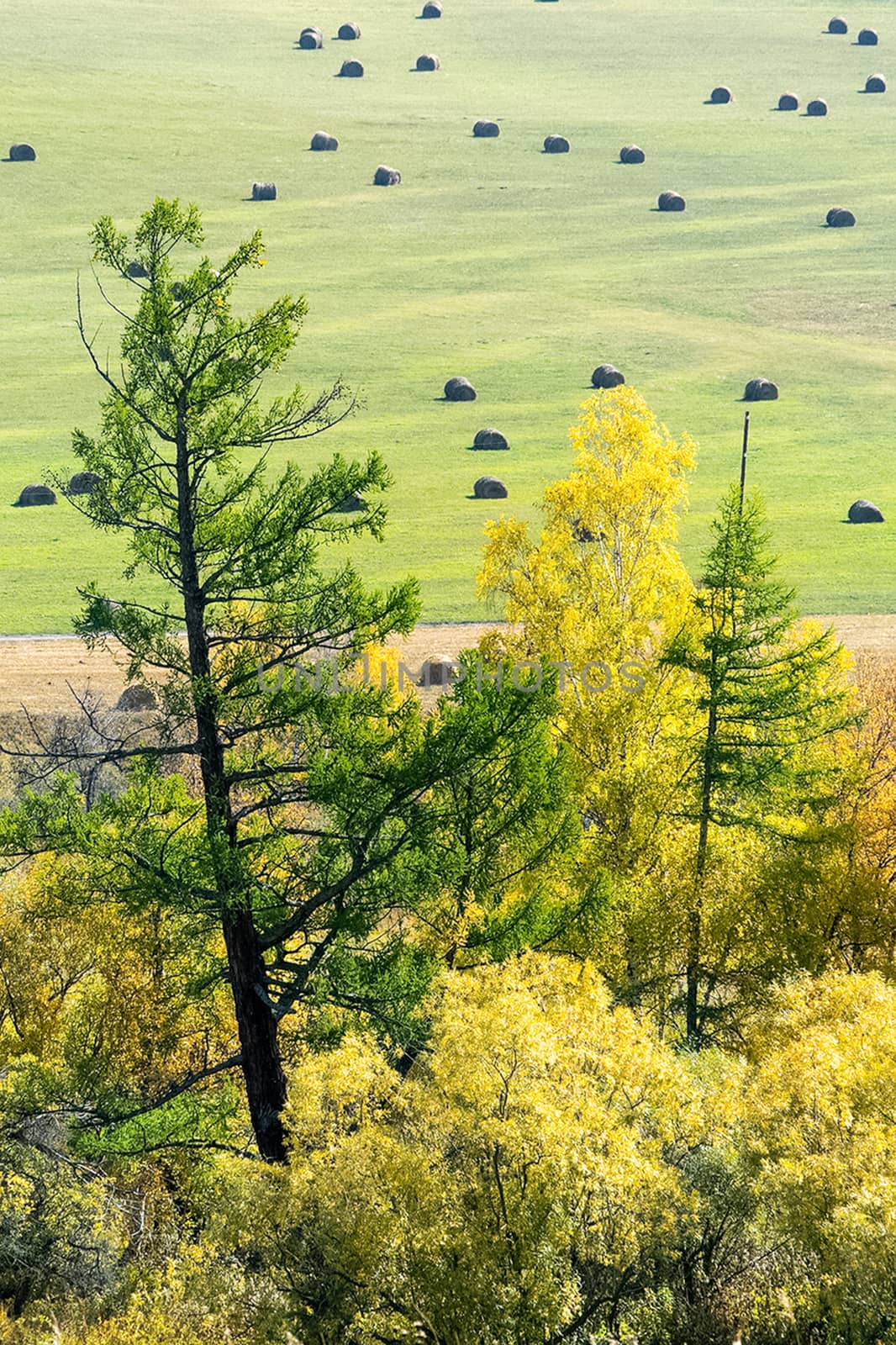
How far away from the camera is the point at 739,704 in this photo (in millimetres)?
27500

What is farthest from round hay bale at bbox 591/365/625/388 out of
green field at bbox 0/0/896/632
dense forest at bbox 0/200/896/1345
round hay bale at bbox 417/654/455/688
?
dense forest at bbox 0/200/896/1345

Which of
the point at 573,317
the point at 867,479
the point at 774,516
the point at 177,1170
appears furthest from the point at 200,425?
the point at 573,317

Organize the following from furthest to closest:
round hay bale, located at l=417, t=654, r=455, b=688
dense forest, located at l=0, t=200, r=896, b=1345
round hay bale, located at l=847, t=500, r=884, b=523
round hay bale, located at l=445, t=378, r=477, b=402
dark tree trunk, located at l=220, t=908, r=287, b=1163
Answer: round hay bale, located at l=445, t=378, r=477, b=402, round hay bale, located at l=847, t=500, r=884, b=523, round hay bale, located at l=417, t=654, r=455, b=688, dark tree trunk, located at l=220, t=908, r=287, b=1163, dense forest, located at l=0, t=200, r=896, b=1345

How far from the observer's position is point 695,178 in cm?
12400

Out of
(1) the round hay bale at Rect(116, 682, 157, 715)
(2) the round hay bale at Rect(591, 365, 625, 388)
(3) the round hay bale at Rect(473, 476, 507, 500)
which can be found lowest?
(1) the round hay bale at Rect(116, 682, 157, 715)

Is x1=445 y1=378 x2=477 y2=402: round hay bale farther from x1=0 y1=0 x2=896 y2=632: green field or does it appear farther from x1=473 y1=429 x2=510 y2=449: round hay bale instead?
x1=473 y1=429 x2=510 y2=449: round hay bale

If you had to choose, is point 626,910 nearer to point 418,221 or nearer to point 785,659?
point 785,659

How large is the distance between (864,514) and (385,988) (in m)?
53.5

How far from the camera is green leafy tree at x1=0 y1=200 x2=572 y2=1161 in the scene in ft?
61.8

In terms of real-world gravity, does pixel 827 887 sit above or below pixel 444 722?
below

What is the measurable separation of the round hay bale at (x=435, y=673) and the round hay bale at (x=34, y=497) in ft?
80.8

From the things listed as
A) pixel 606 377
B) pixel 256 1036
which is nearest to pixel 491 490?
pixel 606 377

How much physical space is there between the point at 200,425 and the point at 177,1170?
1093 centimetres

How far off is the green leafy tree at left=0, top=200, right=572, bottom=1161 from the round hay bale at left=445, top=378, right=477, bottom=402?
66738 millimetres
